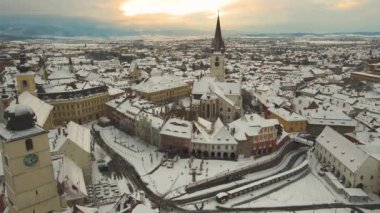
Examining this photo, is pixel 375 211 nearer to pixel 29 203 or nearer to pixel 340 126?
pixel 340 126

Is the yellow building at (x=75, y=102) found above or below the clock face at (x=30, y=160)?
below

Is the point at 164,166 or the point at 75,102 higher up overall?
the point at 75,102

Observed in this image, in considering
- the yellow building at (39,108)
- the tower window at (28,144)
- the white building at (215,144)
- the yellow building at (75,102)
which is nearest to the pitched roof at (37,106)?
the yellow building at (39,108)

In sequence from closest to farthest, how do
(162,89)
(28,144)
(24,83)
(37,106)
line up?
(28,144), (37,106), (24,83), (162,89)

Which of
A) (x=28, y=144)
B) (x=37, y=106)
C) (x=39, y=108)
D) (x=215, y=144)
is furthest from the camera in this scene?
(x=37, y=106)

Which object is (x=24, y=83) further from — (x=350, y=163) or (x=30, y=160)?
(x=350, y=163)

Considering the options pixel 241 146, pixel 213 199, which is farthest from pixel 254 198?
pixel 241 146

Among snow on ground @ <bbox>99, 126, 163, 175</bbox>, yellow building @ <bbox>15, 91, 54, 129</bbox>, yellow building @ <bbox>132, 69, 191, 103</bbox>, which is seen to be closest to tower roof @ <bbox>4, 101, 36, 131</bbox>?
snow on ground @ <bbox>99, 126, 163, 175</bbox>

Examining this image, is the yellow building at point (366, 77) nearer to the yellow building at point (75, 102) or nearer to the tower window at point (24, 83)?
the yellow building at point (75, 102)

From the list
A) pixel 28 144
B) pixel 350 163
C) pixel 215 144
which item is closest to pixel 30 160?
pixel 28 144
